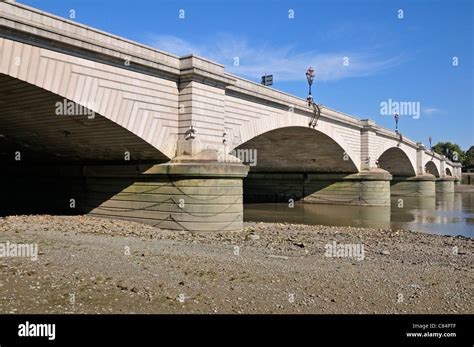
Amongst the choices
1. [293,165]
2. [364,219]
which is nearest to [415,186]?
[293,165]

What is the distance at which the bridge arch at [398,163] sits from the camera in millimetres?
50444

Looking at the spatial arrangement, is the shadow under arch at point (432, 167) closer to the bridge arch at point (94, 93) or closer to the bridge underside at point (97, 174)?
the bridge underside at point (97, 174)

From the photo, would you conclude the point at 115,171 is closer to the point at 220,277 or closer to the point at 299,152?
the point at 220,277

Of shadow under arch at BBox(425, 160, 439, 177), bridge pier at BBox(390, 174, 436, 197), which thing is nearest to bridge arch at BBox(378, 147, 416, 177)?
bridge pier at BBox(390, 174, 436, 197)

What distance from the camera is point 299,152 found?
34344mm

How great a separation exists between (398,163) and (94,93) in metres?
48.4

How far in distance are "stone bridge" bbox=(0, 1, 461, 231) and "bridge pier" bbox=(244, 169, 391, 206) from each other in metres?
12.8

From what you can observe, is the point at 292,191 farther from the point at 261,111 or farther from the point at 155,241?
the point at 155,241

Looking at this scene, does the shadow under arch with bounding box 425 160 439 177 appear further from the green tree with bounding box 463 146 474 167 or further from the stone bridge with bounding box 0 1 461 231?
the stone bridge with bounding box 0 1 461 231

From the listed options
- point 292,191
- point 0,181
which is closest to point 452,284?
point 0,181

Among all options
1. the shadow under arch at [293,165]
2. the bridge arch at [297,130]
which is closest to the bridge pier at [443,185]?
the bridge arch at [297,130]

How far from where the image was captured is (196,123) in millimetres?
15961

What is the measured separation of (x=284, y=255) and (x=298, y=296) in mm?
3910
